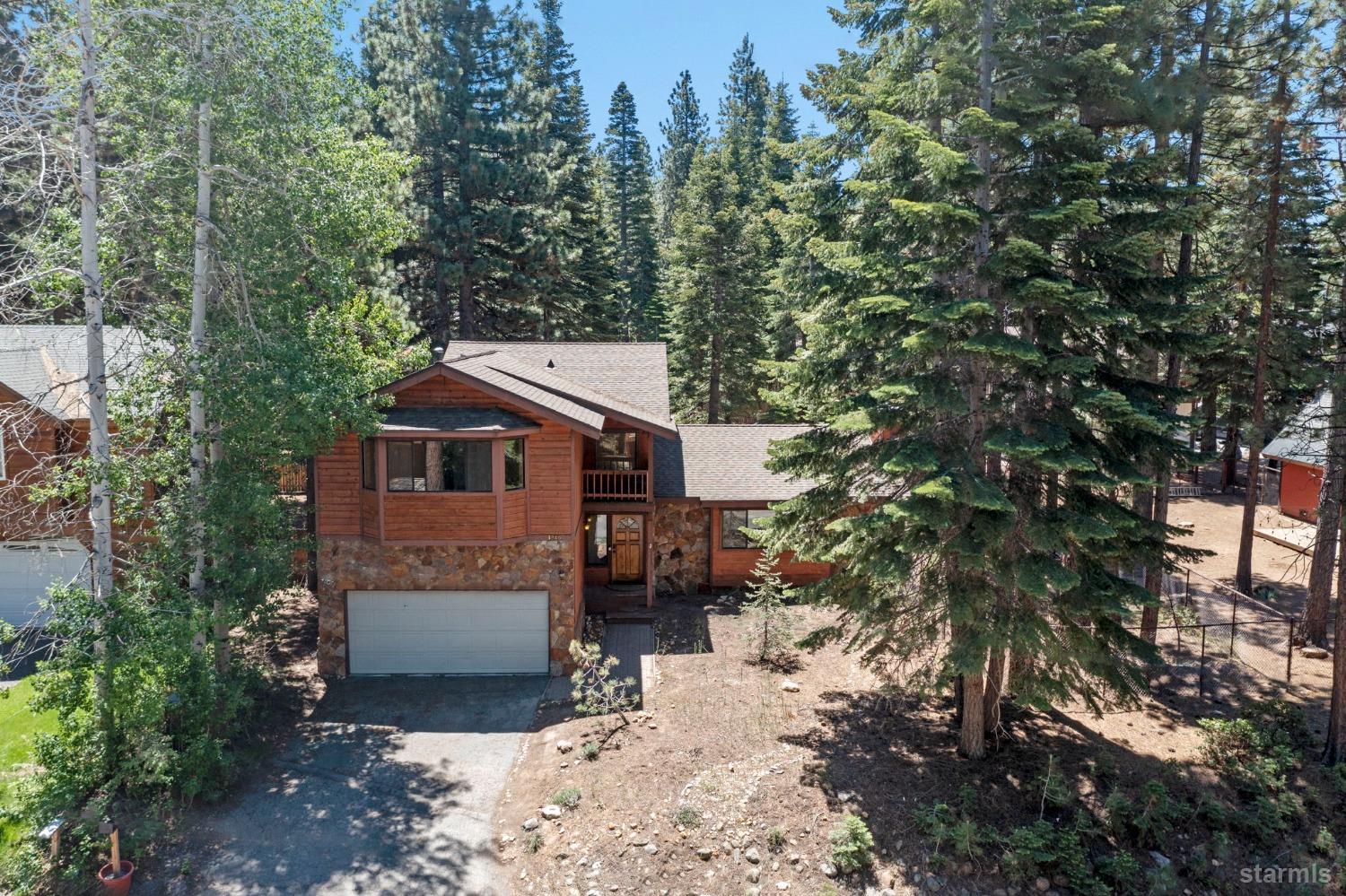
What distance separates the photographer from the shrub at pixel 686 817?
900 centimetres

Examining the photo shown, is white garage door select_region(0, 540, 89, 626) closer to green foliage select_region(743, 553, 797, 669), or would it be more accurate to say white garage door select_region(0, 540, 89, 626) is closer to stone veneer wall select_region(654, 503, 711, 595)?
stone veneer wall select_region(654, 503, 711, 595)

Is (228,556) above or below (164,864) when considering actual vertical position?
above

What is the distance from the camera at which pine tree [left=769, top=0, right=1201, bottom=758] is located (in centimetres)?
859

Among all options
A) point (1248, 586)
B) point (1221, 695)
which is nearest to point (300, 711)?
point (1221, 695)

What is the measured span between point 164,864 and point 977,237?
1241 centimetres

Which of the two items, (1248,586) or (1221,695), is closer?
(1221,695)

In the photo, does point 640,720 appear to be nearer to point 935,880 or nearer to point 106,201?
point 935,880

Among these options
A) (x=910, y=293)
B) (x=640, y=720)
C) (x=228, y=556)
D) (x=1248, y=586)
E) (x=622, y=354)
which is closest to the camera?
(x=910, y=293)

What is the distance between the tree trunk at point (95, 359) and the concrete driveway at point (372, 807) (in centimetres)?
193

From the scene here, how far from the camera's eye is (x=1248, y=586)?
17453mm

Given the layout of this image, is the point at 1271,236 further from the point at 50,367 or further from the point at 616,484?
the point at 50,367

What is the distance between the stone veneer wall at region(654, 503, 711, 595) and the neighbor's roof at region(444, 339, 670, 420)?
291 cm

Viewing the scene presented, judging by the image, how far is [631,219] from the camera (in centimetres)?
4341

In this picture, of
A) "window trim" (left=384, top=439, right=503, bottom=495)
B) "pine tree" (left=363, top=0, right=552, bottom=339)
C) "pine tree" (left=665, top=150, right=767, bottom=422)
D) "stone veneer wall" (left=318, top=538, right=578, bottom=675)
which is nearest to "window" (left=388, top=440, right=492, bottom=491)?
"window trim" (left=384, top=439, right=503, bottom=495)
